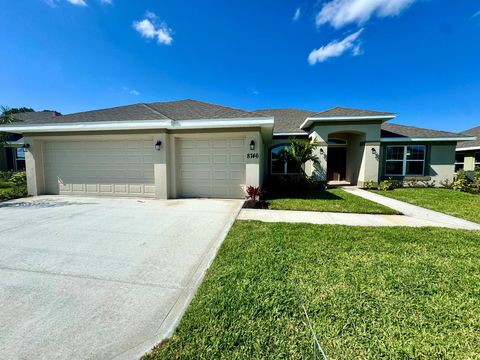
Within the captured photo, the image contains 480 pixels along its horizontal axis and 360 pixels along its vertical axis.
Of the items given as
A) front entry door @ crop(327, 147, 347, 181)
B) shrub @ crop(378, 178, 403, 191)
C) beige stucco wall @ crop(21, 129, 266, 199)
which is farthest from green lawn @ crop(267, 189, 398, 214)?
front entry door @ crop(327, 147, 347, 181)

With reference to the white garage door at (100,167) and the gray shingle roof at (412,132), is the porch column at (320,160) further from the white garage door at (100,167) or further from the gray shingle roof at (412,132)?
the white garage door at (100,167)

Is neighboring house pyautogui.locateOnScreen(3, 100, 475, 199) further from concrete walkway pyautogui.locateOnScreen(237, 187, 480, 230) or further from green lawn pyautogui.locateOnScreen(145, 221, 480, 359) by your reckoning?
green lawn pyautogui.locateOnScreen(145, 221, 480, 359)

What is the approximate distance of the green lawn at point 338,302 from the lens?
6.18 feet

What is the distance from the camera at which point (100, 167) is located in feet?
31.2

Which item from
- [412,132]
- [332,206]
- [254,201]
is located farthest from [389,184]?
[254,201]

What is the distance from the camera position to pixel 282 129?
1412cm

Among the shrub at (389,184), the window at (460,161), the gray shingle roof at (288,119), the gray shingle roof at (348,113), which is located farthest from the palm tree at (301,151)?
the window at (460,161)

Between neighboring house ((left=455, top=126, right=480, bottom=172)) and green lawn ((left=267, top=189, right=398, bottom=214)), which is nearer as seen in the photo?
green lawn ((left=267, top=189, right=398, bottom=214))

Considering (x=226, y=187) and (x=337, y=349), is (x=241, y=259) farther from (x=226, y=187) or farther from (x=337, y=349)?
(x=226, y=187)

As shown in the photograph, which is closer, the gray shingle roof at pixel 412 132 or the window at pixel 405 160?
the gray shingle roof at pixel 412 132

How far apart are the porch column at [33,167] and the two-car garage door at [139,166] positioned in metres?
0.32

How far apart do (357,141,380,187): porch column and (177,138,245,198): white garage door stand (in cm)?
820

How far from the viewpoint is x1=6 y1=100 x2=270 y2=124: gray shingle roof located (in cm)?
855

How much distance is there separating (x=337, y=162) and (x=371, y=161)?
9.95ft
